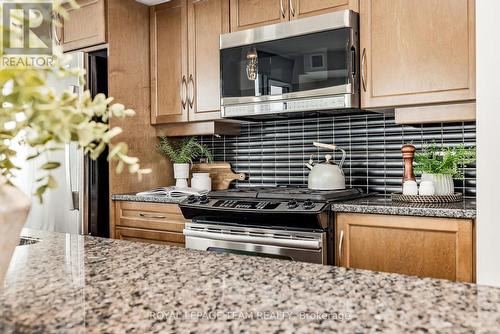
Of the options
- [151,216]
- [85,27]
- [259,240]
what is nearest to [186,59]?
[85,27]

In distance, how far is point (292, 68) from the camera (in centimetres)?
270

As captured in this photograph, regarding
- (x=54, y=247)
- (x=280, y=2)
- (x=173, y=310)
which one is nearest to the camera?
(x=173, y=310)

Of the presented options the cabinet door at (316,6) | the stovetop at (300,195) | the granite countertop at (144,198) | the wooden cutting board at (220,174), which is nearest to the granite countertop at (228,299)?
the stovetop at (300,195)

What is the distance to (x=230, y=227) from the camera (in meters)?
2.63

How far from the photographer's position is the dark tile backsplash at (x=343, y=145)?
267cm

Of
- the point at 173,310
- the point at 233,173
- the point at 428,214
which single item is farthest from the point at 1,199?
the point at 233,173

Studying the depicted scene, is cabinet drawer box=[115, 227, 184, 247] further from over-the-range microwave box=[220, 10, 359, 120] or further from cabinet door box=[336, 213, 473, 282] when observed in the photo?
cabinet door box=[336, 213, 473, 282]

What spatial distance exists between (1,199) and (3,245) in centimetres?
7

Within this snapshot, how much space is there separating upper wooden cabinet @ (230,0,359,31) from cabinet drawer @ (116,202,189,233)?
1.26 meters

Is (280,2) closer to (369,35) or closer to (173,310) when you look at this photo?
(369,35)

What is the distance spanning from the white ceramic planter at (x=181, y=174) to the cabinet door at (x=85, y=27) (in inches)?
40.7

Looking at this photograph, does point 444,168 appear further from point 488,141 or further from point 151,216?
point 151,216

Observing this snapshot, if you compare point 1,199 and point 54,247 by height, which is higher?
point 1,199

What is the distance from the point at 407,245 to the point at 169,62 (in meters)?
2.14
